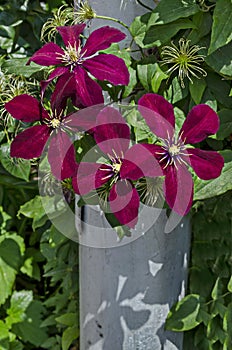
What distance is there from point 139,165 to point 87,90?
0.10m

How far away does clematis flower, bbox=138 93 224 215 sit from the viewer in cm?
72

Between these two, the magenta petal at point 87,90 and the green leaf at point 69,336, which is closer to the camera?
the magenta petal at point 87,90

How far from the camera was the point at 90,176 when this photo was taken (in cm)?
75

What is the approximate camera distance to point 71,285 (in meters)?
1.34

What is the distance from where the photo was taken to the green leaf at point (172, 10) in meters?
0.81

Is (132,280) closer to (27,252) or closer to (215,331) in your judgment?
(215,331)

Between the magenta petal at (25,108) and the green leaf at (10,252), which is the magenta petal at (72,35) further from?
the green leaf at (10,252)

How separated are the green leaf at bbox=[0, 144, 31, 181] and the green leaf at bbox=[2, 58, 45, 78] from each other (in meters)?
0.13

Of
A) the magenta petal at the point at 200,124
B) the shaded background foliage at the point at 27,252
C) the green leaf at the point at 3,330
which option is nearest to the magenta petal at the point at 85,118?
the magenta petal at the point at 200,124

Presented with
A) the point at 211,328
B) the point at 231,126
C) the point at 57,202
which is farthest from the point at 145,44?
the point at 211,328

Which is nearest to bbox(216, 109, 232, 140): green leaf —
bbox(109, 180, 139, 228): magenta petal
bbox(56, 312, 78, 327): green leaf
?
bbox(109, 180, 139, 228): magenta petal

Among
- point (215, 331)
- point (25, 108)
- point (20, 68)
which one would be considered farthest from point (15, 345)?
point (25, 108)

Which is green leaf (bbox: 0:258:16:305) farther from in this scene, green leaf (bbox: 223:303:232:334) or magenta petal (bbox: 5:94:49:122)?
magenta petal (bbox: 5:94:49:122)

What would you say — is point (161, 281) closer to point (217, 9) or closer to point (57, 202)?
point (57, 202)
